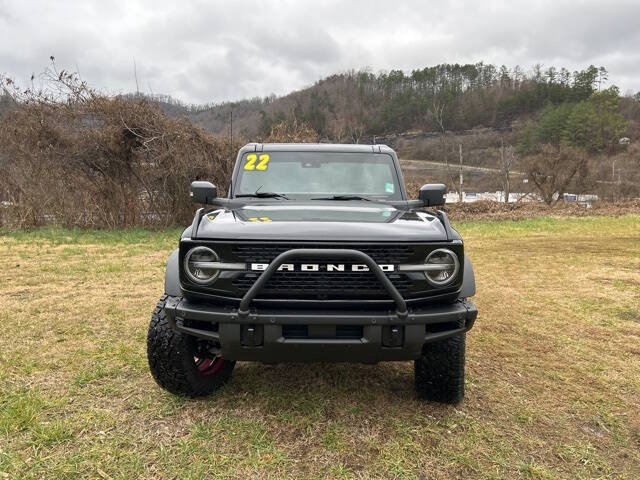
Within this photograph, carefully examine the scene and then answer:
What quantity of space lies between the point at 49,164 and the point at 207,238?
42.7ft

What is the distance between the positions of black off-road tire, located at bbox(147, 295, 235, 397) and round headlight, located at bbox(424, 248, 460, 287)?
4.73 ft

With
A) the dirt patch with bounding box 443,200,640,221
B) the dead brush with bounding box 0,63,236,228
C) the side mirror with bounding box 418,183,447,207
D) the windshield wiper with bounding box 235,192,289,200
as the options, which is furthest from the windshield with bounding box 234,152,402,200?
the dirt patch with bounding box 443,200,640,221

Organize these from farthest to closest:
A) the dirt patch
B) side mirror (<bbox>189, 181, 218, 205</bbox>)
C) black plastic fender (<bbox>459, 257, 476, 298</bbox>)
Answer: the dirt patch, side mirror (<bbox>189, 181, 218, 205</bbox>), black plastic fender (<bbox>459, 257, 476, 298</bbox>)

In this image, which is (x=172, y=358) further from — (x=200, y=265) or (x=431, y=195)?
(x=431, y=195)

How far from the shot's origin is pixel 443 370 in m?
2.73

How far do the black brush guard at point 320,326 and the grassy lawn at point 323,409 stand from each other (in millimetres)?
500

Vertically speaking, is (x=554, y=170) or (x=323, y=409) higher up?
(x=554, y=170)

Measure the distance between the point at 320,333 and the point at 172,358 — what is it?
982mm

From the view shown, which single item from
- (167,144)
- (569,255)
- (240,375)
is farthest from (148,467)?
(167,144)

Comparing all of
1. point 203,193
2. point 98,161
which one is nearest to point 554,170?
point 98,161

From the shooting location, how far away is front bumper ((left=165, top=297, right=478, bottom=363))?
2.27 meters

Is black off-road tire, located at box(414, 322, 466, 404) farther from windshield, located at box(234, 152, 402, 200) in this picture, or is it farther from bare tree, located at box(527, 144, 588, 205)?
bare tree, located at box(527, 144, 588, 205)

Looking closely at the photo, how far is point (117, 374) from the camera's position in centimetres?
329

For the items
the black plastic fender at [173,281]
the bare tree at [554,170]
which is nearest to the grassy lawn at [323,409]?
the black plastic fender at [173,281]
